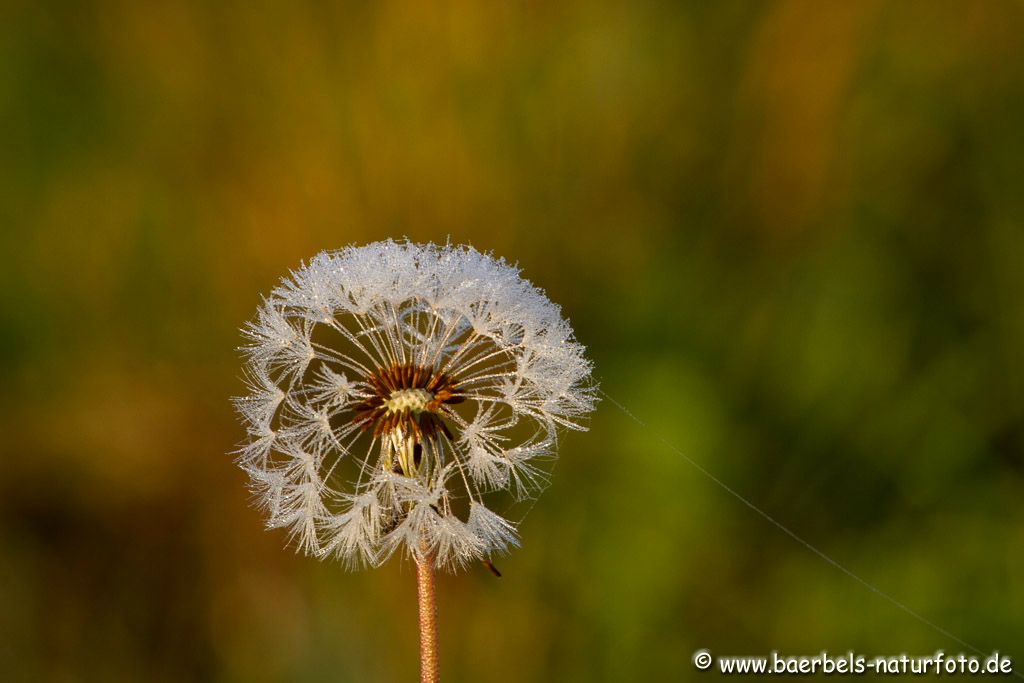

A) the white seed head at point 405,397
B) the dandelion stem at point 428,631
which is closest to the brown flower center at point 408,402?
the white seed head at point 405,397

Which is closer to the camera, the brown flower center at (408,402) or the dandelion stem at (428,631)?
the dandelion stem at (428,631)

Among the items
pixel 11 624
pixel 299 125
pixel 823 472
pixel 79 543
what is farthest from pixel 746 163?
pixel 11 624

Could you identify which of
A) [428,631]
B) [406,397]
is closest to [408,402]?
[406,397]

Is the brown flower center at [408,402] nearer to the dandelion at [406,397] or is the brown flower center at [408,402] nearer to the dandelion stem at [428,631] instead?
the dandelion at [406,397]

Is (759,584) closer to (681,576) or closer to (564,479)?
(681,576)

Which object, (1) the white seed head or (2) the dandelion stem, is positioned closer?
(2) the dandelion stem

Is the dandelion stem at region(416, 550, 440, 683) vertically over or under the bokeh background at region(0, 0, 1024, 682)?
under

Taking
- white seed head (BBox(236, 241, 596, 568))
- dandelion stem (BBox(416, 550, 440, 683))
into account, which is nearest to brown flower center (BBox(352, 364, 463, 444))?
white seed head (BBox(236, 241, 596, 568))

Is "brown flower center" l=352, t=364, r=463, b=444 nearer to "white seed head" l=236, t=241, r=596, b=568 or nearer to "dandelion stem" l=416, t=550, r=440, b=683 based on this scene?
"white seed head" l=236, t=241, r=596, b=568
